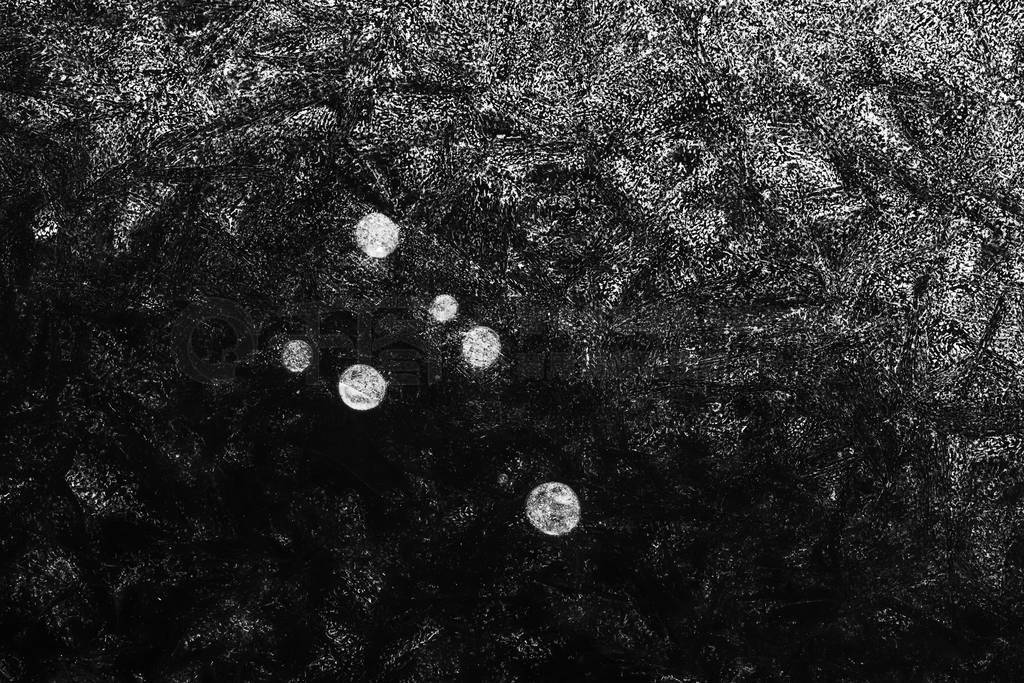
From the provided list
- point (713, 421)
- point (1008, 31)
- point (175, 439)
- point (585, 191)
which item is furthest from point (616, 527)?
point (1008, 31)

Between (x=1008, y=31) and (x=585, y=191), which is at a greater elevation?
(x=1008, y=31)

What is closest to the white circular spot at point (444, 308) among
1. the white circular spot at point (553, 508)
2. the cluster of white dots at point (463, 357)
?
the cluster of white dots at point (463, 357)

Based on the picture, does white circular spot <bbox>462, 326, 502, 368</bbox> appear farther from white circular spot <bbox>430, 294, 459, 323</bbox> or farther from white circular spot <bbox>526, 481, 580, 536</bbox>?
white circular spot <bbox>526, 481, 580, 536</bbox>

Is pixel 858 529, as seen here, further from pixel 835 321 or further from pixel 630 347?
pixel 630 347

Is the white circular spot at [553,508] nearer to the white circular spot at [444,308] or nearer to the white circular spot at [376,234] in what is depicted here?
the white circular spot at [444,308]

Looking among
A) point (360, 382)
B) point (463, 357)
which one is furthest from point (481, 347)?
point (360, 382)

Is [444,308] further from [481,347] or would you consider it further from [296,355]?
[296,355]

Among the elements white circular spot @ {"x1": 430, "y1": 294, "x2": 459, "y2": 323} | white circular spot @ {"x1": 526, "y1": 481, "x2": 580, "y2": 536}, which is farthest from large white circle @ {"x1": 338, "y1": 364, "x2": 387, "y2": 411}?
white circular spot @ {"x1": 526, "y1": 481, "x2": 580, "y2": 536}
